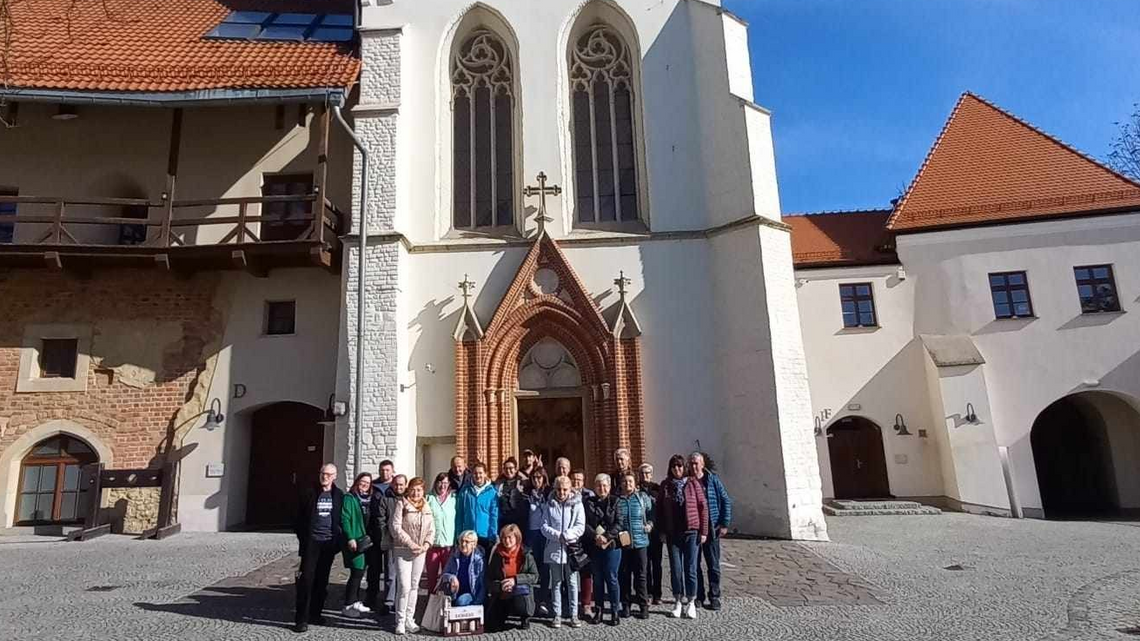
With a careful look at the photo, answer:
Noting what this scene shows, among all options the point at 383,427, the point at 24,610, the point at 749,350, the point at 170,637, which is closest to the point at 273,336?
the point at 383,427

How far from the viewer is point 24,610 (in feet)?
21.5

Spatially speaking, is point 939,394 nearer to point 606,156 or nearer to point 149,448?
point 606,156

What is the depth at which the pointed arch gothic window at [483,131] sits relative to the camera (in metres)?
13.9

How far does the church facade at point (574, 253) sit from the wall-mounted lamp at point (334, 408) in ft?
0.64

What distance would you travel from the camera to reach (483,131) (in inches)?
559

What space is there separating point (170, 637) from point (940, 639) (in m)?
6.43

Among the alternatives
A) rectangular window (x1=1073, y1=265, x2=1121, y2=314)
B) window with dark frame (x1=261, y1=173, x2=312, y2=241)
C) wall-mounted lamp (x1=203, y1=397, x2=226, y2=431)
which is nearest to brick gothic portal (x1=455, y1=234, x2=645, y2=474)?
window with dark frame (x1=261, y1=173, x2=312, y2=241)

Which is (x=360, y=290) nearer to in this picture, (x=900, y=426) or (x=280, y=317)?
(x=280, y=317)

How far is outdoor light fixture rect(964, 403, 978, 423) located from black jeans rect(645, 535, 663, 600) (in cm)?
1153

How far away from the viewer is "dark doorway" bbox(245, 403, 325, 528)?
13.2 m

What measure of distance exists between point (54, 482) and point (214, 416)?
326 centimetres

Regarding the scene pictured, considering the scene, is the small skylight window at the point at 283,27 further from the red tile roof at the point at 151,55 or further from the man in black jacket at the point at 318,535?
the man in black jacket at the point at 318,535

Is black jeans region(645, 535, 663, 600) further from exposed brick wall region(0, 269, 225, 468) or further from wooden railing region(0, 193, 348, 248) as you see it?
exposed brick wall region(0, 269, 225, 468)

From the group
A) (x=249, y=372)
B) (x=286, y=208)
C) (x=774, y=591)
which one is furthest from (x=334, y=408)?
(x=774, y=591)
